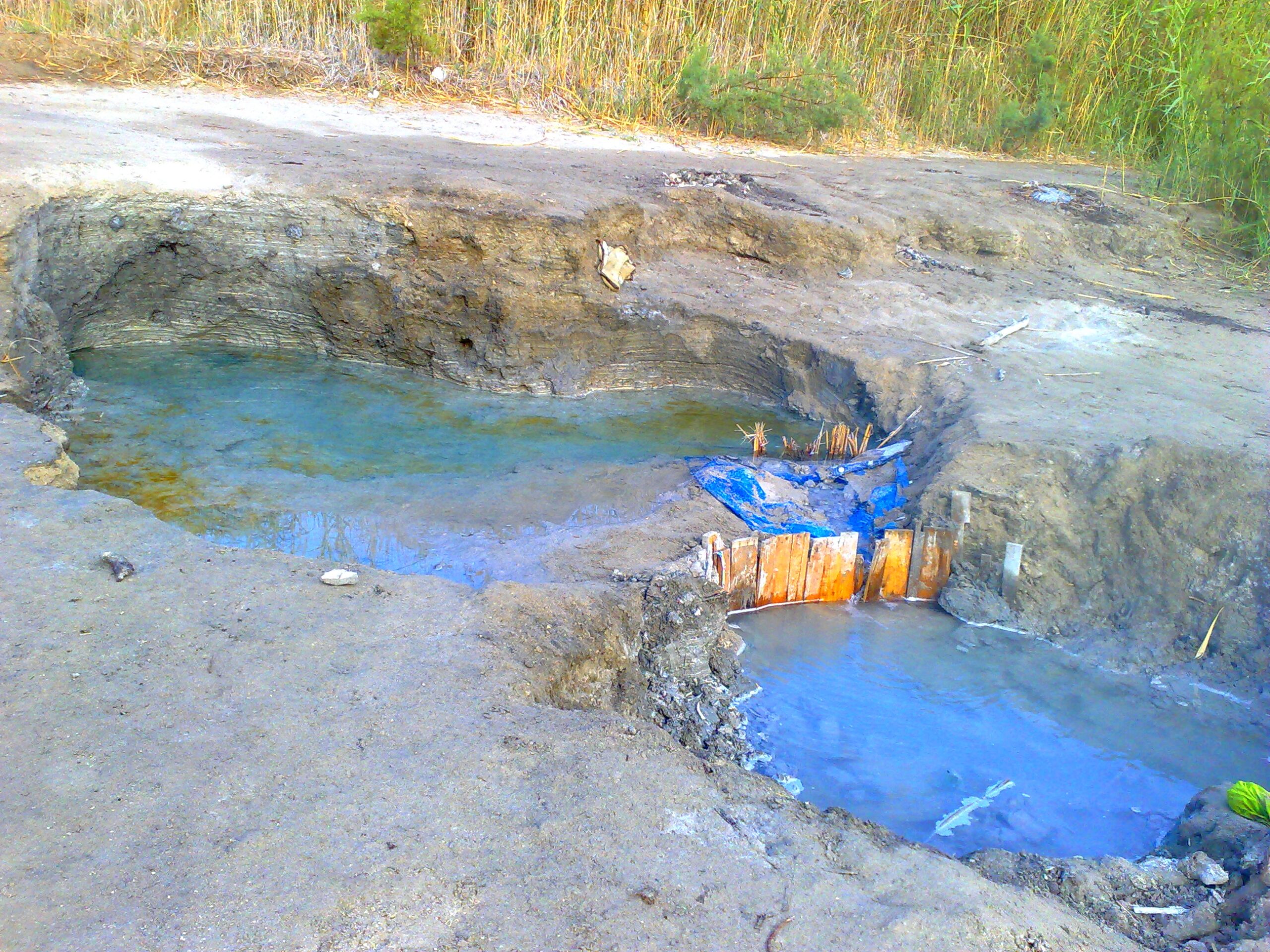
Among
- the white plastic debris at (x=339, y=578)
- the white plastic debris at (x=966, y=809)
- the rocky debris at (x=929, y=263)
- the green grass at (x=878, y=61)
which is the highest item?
the green grass at (x=878, y=61)

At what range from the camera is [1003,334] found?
658 cm

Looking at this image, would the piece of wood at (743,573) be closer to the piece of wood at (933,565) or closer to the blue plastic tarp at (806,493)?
the blue plastic tarp at (806,493)

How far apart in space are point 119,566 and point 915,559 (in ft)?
11.3

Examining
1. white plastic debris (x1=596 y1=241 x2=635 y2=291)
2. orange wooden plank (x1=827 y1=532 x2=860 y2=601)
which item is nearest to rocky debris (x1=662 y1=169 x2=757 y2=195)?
white plastic debris (x1=596 y1=241 x2=635 y2=291)

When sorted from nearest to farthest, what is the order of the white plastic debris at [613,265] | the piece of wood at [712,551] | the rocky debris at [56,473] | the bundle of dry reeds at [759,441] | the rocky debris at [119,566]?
the rocky debris at [119,566] → the rocky debris at [56,473] → the piece of wood at [712,551] → the bundle of dry reeds at [759,441] → the white plastic debris at [613,265]

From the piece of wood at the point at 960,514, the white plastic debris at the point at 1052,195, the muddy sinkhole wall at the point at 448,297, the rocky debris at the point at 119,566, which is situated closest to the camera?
the rocky debris at the point at 119,566

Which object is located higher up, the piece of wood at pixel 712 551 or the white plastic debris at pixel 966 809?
the piece of wood at pixel 712 551

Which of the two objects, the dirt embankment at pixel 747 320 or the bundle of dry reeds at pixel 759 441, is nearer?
the dirt embankment at pixel 747 320

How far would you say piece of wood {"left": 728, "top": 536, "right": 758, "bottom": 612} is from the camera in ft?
15.3

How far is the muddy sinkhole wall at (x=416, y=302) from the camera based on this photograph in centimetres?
659

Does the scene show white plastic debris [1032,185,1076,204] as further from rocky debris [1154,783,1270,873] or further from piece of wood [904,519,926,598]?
rocky debris [1154,783,1270,873]

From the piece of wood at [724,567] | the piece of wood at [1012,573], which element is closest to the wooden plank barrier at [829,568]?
the piece of wood at [724,567]

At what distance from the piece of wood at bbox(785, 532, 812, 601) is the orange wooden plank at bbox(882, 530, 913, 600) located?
40 centimetres

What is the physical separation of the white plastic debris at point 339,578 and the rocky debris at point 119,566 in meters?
0.62
